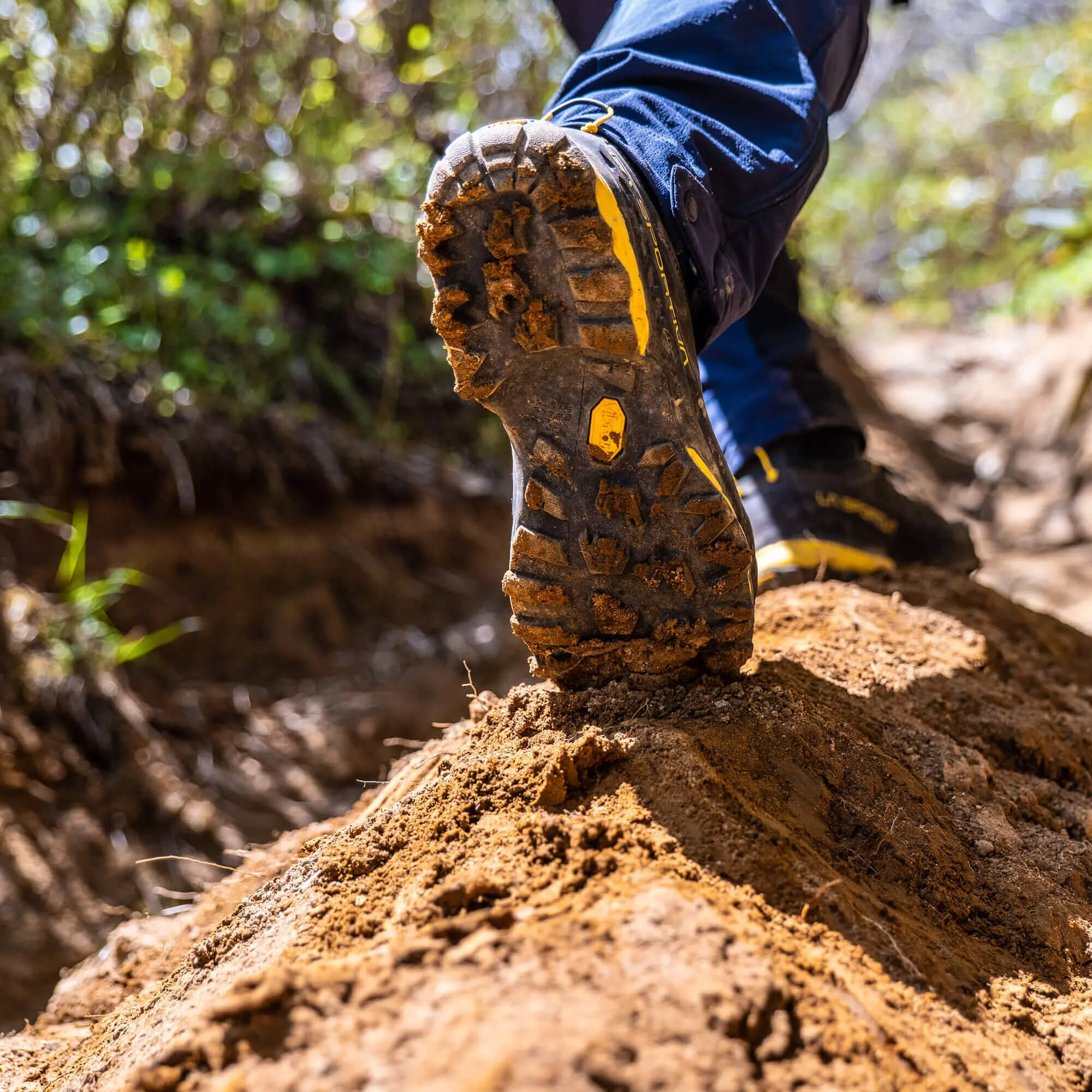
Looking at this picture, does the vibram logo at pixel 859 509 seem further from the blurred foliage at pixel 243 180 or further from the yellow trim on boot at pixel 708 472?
the blurred foliage at pixel 243 180

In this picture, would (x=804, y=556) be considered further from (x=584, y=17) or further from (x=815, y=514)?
(x=584, y=17)

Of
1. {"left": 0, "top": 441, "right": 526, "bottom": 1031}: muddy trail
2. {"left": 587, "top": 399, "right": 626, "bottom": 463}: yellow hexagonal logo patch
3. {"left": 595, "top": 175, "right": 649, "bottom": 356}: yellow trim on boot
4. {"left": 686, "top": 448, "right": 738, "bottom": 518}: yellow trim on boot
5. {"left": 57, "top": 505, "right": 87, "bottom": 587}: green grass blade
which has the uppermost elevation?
{"left": 595, "top": 175, "right": 649, "bottom": 356}: yellow trim on boot

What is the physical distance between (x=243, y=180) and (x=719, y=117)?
2.71 meters

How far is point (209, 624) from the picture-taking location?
3170mm

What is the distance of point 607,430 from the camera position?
3.69 feet

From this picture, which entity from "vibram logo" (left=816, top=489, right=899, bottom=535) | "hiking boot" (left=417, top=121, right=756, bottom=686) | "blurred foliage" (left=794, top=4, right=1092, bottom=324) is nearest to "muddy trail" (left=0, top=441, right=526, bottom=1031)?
"vibram logo" (left=816, top=489, right=899, bottom=535)

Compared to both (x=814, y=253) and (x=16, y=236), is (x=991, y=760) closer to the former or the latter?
(x=16, y=236)

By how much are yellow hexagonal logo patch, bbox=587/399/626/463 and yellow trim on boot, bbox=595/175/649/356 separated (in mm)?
71

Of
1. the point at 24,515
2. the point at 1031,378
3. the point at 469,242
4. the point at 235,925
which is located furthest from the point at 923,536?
the point at 1031,378

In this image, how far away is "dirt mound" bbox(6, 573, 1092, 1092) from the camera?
2.34 feet

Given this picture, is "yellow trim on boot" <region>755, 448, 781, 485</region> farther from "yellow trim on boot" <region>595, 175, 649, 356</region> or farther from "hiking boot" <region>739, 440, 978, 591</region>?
"yellow trim on boot" <region>595, 175, 649, 356</region>

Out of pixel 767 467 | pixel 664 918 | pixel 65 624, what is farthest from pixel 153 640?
pixel 664 918

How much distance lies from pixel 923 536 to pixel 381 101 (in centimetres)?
279

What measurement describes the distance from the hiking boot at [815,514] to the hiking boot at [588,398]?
0.64m
